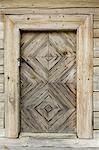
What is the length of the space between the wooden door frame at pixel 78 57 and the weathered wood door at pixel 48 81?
86 millimetres

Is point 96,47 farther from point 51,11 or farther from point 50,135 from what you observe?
point 50,135

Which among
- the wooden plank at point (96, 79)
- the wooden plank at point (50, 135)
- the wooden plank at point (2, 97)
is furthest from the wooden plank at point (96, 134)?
the wooden plank at point (2, 97)

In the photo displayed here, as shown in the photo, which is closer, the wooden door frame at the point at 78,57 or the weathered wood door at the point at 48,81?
the wooden door frame at the point at 78,57

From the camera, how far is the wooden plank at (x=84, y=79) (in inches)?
116

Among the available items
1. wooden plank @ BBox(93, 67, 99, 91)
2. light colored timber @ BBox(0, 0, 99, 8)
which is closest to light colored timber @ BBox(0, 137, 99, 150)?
wooden plank @ BBox(93, 67, 99, 91)

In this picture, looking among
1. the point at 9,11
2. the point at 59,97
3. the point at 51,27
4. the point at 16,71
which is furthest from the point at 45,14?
the point at 59,97

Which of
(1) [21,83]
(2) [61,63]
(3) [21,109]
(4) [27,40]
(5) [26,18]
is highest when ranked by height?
(5) [26,18]

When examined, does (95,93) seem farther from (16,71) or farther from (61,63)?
(16,71)

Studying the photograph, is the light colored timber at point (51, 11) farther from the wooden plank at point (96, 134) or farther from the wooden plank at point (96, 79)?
the wooden plank at point (96, 134)

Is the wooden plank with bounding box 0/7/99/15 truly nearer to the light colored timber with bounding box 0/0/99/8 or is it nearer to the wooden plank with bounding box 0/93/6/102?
the light colored timber with bounding box 0/0/99/8

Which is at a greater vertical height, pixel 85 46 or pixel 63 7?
pixel 63 7

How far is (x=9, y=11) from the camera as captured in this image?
2.99 metres

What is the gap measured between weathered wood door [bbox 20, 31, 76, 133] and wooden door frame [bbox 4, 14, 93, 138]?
3.4 inches

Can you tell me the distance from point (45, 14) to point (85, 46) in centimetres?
A: 50
